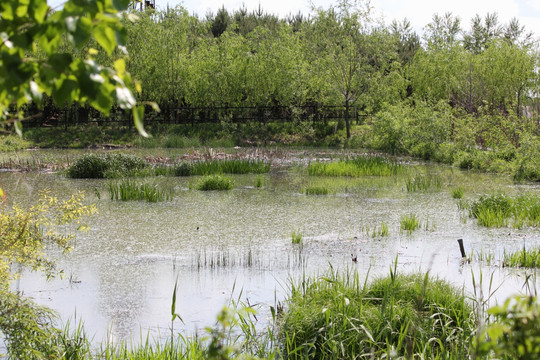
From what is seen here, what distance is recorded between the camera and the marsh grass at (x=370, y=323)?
13.9ft

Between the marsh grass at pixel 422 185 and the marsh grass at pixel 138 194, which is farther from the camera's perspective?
the marsh grass at pixel 422 185

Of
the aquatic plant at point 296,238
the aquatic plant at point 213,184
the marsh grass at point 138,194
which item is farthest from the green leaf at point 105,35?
the aquatic plant at point 213,184

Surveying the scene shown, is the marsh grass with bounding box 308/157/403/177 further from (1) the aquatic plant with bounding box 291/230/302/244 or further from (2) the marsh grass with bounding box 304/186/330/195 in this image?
(1) the aquatic plant with bounding box 291/230/302/244

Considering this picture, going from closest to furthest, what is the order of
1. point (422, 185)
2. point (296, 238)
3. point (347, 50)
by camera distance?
1. point (296, 238)
2. point (422, 185)
3. point (347, 50)

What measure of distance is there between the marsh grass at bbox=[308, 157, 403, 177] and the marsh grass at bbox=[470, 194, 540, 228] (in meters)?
5.90

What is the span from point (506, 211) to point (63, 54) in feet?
31.0

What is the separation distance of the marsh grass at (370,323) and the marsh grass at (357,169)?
11.1 metres

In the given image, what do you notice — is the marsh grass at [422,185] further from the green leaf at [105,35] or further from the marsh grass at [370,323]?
the green leaf at [105,35]

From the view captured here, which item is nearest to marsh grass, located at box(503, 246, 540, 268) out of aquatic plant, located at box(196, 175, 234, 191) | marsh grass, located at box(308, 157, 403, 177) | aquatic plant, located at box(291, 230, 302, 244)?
aquatic plant, located at box(291, 230, 302, 244)

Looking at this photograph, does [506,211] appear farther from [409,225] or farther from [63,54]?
[63,54]

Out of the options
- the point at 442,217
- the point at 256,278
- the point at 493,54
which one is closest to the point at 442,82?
the point at 493,54

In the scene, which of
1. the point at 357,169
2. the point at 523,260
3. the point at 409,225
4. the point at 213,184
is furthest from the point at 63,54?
the point at 357,169

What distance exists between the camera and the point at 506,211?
991 cm

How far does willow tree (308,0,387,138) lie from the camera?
28.4m
